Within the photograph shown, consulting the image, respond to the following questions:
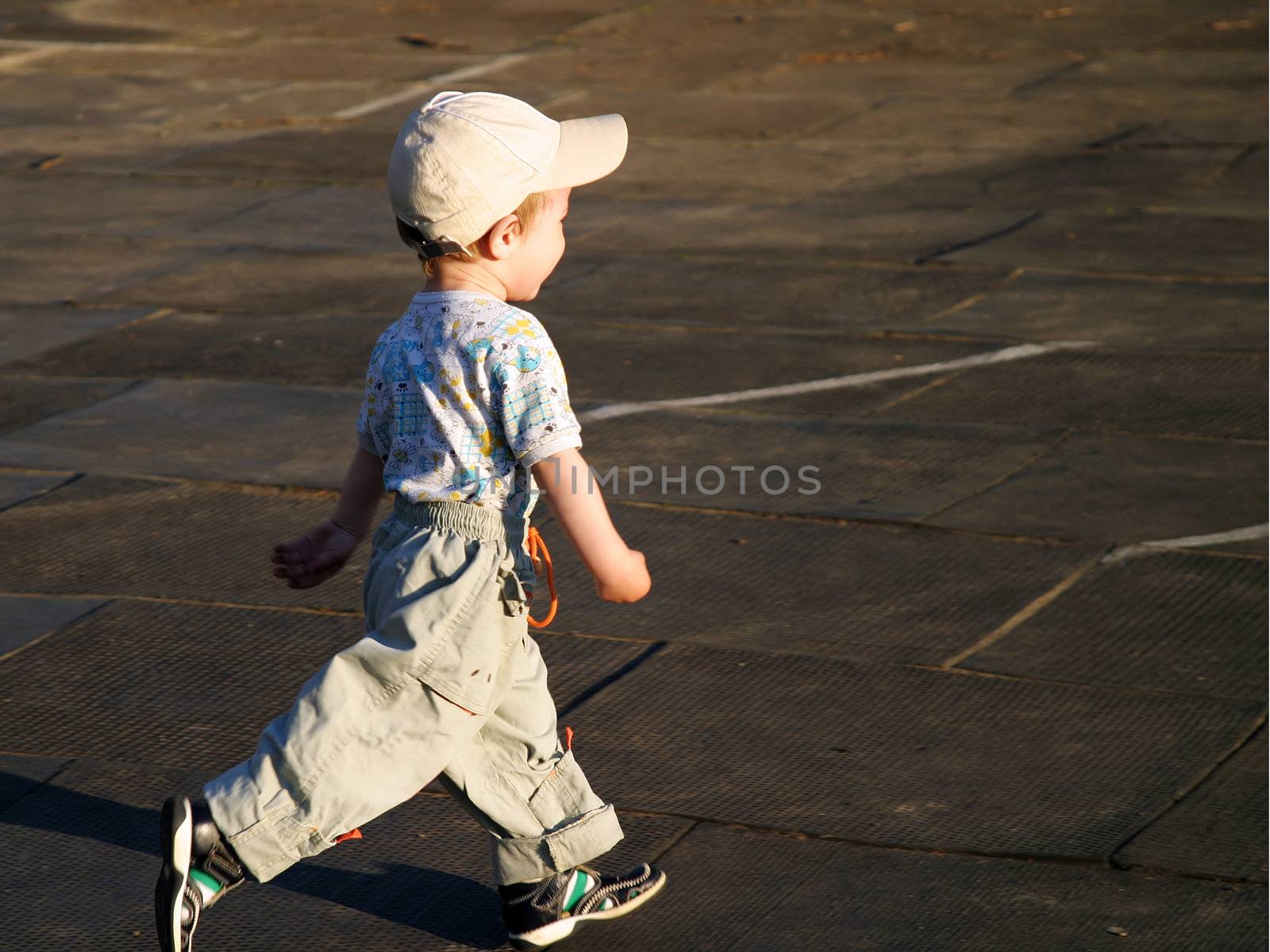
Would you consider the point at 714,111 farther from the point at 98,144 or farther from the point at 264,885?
the point at 264,885

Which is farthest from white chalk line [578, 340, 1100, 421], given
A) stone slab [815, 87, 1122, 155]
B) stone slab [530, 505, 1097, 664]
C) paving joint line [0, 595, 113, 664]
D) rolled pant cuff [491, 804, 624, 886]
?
stone slab [815, 87, 1122, 155]

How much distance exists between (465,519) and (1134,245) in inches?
318

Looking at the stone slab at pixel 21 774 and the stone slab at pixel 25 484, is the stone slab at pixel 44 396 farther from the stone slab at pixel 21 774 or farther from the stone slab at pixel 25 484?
the stone slab at pixel 21 774

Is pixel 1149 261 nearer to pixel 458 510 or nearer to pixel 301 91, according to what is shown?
pixel 458 510

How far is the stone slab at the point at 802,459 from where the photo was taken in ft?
22.8

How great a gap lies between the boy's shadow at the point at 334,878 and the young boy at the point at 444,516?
1.72 ft

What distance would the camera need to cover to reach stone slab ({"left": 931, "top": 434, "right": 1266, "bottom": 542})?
6.59m

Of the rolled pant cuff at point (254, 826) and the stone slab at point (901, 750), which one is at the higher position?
the rolled pant cuff at point (254, 826)

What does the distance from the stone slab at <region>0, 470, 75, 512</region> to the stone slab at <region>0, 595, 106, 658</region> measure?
3.38 feet

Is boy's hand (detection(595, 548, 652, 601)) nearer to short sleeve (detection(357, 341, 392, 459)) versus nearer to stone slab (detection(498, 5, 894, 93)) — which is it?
short sleeve (detection(357, 341, 392, 459))

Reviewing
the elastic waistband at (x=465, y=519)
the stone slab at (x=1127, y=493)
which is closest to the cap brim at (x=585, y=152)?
the elastic waistband at (x=465, y=519)

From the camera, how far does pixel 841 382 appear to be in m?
8.45

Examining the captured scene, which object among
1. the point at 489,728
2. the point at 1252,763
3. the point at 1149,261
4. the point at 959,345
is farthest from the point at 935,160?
the point at 489,728

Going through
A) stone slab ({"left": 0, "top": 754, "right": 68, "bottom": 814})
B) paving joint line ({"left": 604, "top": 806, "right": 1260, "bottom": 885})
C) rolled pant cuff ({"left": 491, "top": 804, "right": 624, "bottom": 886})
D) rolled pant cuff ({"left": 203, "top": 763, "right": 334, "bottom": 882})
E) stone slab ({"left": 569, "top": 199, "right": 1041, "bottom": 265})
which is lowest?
stone slab ({"left": 569, "top": 199, "right": 1041, "bottom": 265})
